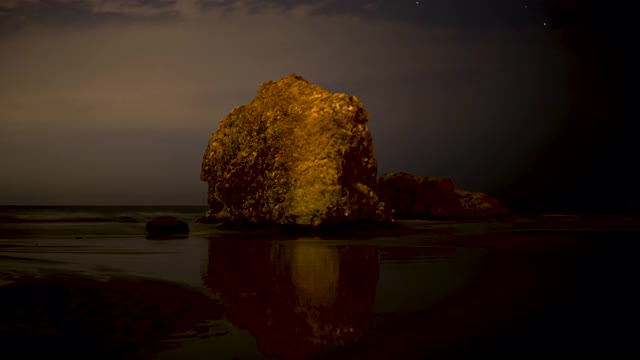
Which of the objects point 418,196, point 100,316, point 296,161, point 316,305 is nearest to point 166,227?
point 296,161

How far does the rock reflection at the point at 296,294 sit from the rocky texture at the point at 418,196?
110 ft

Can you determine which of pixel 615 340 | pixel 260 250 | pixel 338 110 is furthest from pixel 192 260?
pixel 338 110

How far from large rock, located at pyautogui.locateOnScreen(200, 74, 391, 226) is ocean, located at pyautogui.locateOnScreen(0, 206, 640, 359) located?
509 inches

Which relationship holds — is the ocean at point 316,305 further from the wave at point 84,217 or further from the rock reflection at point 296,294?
the wave at point 84,217

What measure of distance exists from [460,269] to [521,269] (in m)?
1.23

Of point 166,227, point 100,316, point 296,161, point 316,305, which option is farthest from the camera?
point 296,161

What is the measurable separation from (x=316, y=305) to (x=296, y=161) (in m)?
21.8

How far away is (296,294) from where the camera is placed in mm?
9250

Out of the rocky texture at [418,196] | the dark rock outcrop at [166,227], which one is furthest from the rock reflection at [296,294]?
the rocky texture at [418,196]

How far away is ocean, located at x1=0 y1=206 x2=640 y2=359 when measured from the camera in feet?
19.6

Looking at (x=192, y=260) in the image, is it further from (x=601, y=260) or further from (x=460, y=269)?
(x=601, y=260)

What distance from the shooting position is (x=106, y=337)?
6.23m

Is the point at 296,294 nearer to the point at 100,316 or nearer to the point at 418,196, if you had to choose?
the point at 100,316

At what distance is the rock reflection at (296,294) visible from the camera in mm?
6371
